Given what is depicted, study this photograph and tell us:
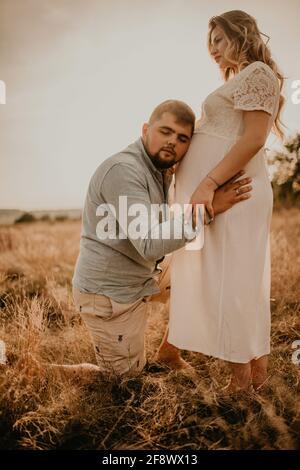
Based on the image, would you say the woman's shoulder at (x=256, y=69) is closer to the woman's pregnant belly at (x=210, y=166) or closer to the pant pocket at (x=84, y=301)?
the woman's pregnant belly at (x=210, y=166)

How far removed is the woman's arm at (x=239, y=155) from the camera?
7.30 feet

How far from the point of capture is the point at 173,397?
7.78 ft

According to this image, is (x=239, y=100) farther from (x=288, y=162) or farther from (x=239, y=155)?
(x=288, y=162)

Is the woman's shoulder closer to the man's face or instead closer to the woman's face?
the woman's face

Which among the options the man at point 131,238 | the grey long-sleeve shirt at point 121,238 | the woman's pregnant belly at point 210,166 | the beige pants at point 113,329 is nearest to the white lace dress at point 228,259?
the woman's pregnant belly at point 210,166

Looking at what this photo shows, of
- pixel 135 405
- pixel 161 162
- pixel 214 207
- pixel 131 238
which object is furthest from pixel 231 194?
pixel 135 405

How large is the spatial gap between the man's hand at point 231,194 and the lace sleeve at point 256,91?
337 millimetres

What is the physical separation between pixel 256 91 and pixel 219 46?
0.46 m

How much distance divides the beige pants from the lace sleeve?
1245mm

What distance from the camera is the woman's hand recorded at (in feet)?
7.52

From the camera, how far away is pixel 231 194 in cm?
231

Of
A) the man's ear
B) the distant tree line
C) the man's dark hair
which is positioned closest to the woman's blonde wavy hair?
the man's dark hair
